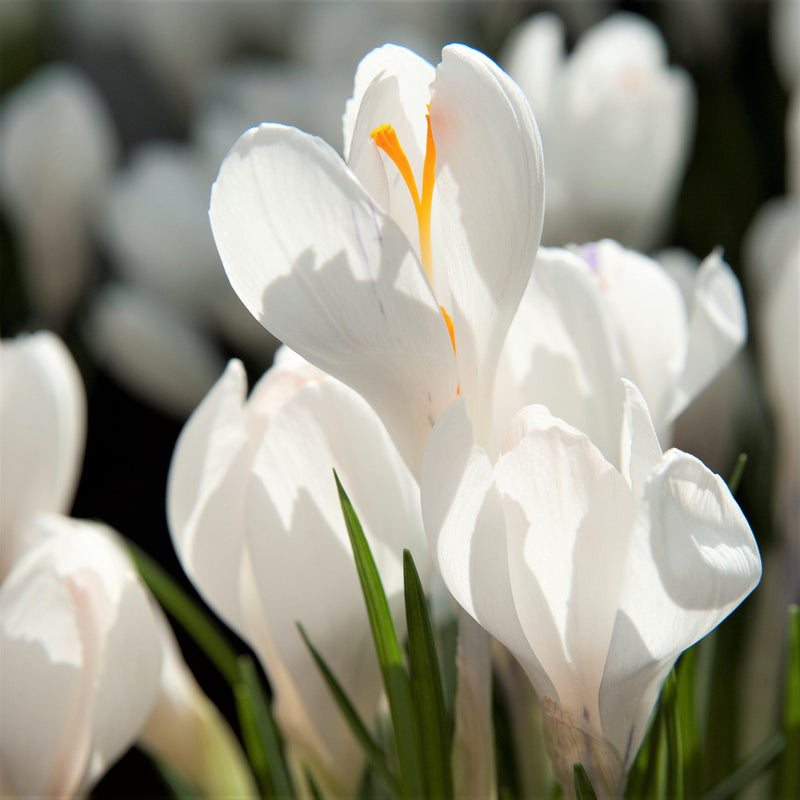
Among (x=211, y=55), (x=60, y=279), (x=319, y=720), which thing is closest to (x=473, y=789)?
(x=319, y=720)

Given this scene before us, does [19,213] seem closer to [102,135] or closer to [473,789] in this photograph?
[102,135]

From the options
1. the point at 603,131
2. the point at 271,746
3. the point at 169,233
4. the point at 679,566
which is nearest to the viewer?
the point at 679,566

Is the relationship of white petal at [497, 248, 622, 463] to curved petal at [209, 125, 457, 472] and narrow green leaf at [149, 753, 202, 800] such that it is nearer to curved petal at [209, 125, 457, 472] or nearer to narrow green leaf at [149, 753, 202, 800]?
curved petal at [209, 125, 457, 472]

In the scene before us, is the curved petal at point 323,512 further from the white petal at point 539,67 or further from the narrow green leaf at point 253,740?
the white petal at point 539,67

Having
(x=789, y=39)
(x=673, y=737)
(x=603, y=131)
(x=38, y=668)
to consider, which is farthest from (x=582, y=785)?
(x=789, y=39)

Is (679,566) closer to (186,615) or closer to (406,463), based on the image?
(406,463)

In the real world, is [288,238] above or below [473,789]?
above
